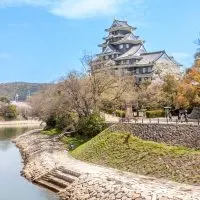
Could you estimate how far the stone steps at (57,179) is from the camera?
2724 cm

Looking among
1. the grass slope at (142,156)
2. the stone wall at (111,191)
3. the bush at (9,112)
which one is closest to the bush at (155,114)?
→ the grass slope at (142,156)

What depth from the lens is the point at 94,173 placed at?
26312 millimetres

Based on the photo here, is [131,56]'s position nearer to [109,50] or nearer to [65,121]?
[109,50]

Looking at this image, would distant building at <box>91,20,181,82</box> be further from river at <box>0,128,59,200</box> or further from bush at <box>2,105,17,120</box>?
bush at <box>2,105,17,120</box>

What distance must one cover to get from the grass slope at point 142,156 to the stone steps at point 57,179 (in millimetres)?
2763

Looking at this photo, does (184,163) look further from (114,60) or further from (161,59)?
(114,60)

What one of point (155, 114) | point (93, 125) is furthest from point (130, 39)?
point (93, 125)

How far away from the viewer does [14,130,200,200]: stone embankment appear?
65.2 feet

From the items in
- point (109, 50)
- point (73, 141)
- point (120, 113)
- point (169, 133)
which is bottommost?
point (73, 141)

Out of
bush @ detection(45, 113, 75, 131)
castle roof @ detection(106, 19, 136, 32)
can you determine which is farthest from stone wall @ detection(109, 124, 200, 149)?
castle roof @ detection(106, 19, 136, 32)

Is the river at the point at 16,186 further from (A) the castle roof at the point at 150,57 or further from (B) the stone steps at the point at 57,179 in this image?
(A) the castle roof at the point at 150,57

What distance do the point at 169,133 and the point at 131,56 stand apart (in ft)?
167

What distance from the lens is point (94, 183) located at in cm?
2409

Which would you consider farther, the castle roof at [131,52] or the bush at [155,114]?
the castle roof at [131,52]
